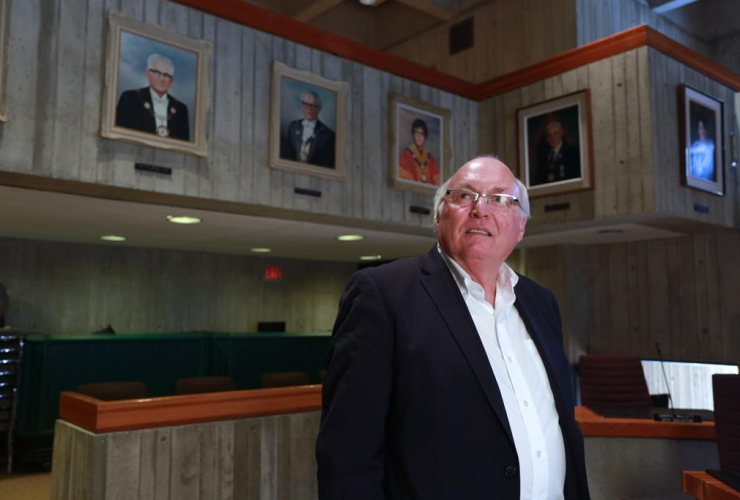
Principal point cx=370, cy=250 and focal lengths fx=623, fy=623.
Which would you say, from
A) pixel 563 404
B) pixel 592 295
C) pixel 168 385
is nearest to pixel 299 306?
pixel 168 385

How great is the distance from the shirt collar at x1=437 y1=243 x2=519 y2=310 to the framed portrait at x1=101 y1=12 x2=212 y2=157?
341 centimetres

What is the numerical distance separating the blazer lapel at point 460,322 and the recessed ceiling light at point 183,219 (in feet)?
14.3

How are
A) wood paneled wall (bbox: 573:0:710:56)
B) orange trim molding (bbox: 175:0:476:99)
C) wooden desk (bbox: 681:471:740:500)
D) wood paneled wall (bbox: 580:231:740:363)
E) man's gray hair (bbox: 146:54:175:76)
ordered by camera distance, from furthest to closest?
wood paneled wall (bbox: 573:0:710:56), wood paneled wall (bbox: 580:231:740:363), orange trim molding (bbox: 175:0:476:99), man's gray hair (bbox: 146:54:175:76), wooden desk (bbox: 681:471:740:500)

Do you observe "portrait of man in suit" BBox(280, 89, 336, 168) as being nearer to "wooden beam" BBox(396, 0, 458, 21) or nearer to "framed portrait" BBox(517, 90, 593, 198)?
"framed portrait" BBox(517, 90, 593, 198)

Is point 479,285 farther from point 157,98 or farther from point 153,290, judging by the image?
point 153,290

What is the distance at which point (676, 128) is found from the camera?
229 inches

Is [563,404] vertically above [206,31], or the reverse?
[206,31]

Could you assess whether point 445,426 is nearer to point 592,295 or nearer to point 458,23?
point 592,295

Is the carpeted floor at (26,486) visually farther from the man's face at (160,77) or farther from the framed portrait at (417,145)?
the framed portrait at (417,145)

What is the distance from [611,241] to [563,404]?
6.34 metres

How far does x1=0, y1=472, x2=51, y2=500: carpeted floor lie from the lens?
5.14m

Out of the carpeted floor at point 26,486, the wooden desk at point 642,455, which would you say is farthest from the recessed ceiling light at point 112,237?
the wooden desk at point 642,455

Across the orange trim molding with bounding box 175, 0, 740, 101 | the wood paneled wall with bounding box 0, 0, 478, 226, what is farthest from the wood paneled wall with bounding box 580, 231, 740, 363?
the wood paneled wall with bounding box 0, 0, 478, 226

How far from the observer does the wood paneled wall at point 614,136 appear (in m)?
5.61
